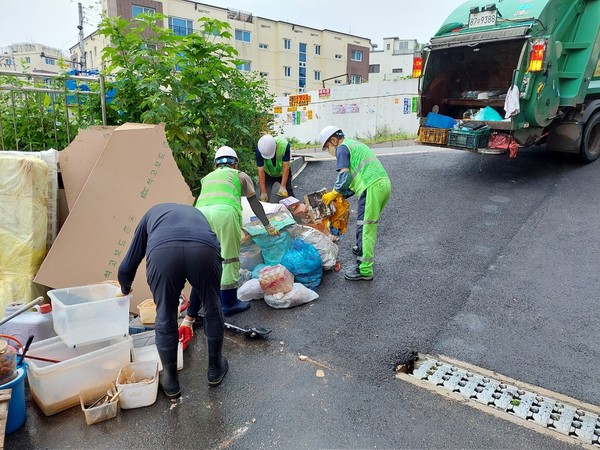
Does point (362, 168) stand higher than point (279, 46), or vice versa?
point (279, 46)

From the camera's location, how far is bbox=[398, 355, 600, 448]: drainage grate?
2320mm

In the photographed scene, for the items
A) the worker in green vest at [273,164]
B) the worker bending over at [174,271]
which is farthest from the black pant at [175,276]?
the worker in green vest at [273,164]

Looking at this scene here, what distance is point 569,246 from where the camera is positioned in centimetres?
461

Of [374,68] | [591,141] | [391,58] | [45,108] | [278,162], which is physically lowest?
[278,162]

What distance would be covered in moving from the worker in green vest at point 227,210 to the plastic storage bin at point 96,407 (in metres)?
1.25

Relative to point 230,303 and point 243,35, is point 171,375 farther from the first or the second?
point 243,35

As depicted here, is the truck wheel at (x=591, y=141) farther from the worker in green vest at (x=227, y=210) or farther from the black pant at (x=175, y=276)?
the black pant at (x=175, y=276)

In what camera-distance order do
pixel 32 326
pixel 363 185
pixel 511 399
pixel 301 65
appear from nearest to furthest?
pixel 511 399 → pixel 32 326 → pixel 363 185 → pixel 301 65

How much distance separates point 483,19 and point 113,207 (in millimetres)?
5567

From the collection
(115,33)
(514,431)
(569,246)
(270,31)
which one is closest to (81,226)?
(115,33)

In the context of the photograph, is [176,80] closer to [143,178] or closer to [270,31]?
[143,178]

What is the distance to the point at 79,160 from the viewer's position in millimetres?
3826

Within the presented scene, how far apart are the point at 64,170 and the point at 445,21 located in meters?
5.87

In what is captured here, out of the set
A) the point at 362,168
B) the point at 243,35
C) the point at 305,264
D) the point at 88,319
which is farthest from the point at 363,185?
the point at 243,35
